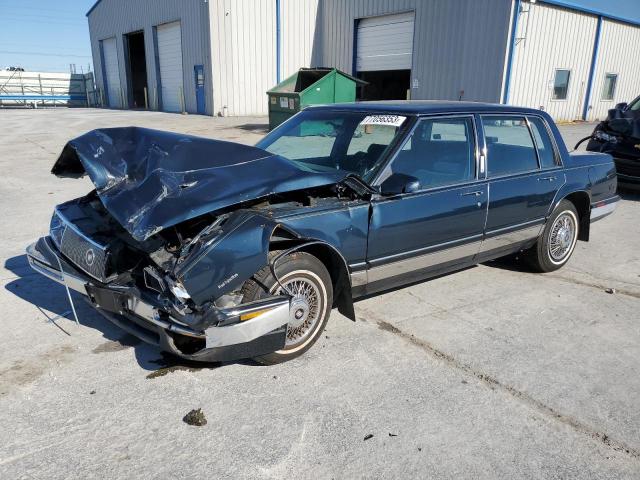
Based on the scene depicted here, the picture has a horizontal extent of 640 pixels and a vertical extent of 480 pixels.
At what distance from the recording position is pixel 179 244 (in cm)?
306

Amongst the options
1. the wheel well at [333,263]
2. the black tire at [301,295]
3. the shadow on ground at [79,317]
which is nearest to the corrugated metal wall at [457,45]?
the wheel well at [333,263]

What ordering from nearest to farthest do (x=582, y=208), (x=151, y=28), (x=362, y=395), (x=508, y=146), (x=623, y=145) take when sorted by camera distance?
1. (x=362, y=395)
2. (x=508, y=146)
3. (x=582, y=208)
4. (x=623, y=145)
5. (x=151, y=28)

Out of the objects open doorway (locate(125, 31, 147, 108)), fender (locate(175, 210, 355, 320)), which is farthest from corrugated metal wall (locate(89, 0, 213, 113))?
fender (locate(175, 210, 355, 320))

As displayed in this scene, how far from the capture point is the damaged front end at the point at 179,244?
2750mm

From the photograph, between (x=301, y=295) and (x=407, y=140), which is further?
(x=407, y=140)

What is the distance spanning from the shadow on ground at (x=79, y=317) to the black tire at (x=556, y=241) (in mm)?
3381

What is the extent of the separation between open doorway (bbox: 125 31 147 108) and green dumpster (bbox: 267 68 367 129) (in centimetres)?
1805

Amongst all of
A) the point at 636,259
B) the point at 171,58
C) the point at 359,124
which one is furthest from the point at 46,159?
the point at 171,58

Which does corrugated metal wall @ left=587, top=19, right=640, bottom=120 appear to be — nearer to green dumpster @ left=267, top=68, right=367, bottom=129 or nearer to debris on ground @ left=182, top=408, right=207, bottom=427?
green dumpster @ left=267, top=68, right=367, bottom=129

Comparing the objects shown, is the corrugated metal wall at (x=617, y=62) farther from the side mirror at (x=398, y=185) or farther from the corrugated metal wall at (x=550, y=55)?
the side mirror at (x=398, y=185)

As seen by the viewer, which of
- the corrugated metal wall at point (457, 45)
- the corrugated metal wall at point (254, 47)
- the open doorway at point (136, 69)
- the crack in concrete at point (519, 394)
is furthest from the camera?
the open doorway at point (136, 69)

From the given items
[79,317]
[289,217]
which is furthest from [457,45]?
[79,317]

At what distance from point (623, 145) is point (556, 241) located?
4.47 m

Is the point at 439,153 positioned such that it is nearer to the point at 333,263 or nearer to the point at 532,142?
the point at 532,142
